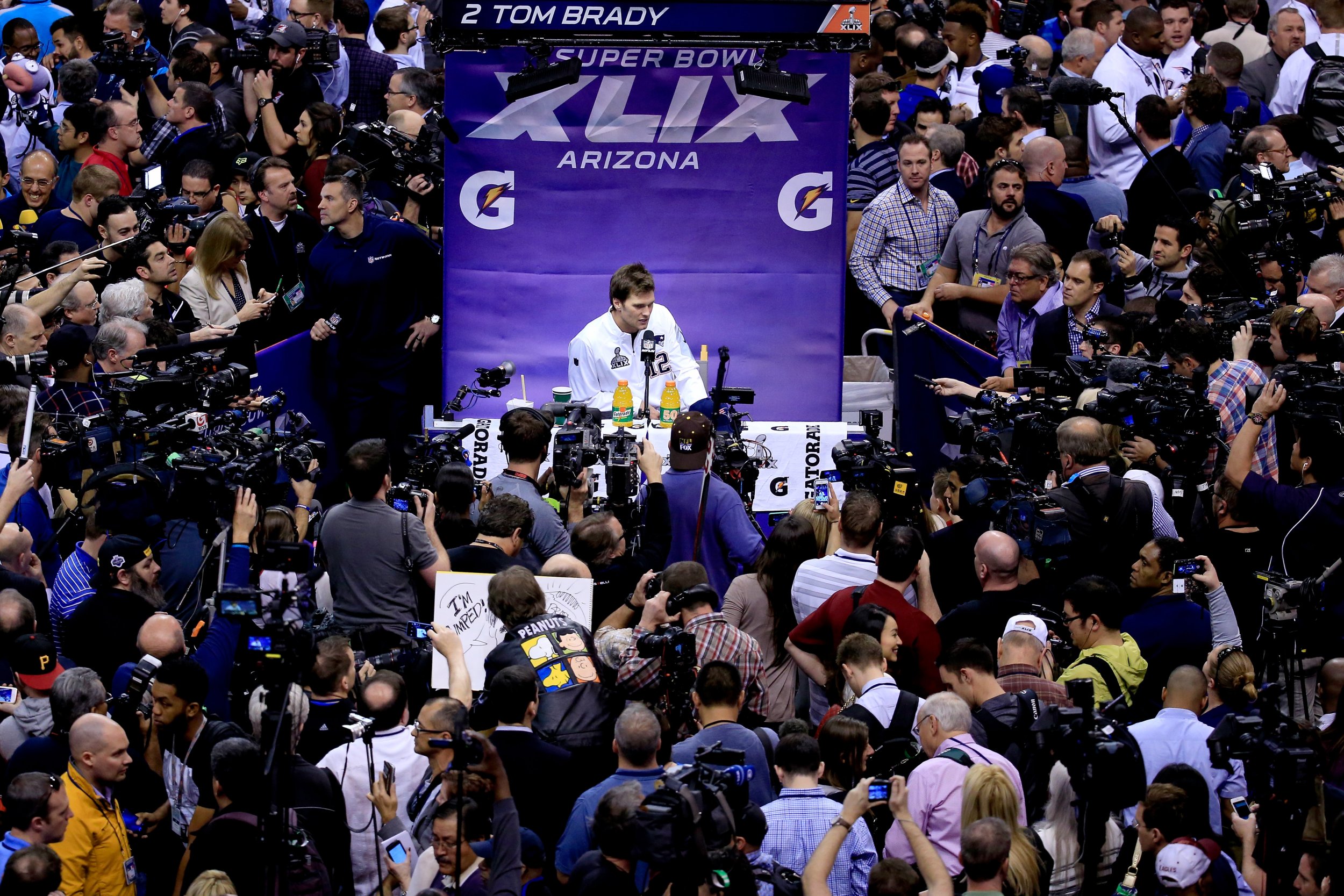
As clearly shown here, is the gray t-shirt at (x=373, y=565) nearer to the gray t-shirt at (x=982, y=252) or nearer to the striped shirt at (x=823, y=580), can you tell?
the striped shirt at (x=823, y=580)

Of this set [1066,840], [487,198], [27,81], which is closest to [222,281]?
[487,198]

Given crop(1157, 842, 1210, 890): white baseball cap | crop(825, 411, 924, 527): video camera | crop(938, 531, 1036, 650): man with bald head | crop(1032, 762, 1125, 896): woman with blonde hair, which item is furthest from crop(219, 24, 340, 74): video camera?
crop(1157, 842, 1210, 890): white baseball cap

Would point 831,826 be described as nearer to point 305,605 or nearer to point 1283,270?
point 305,605

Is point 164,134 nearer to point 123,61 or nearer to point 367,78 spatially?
point 123,61

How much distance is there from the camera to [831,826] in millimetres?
5918

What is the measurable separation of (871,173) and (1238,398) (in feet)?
14.9

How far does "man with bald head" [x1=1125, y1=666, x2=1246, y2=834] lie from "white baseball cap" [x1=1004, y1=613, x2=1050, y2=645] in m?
0.57

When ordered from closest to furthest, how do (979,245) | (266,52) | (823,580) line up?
1. (823,580)
2. (979,245)
3. (266,52)

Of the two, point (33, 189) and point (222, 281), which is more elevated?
point (33, 189)

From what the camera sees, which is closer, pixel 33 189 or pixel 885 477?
pixel 885 477

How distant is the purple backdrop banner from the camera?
12203 mm

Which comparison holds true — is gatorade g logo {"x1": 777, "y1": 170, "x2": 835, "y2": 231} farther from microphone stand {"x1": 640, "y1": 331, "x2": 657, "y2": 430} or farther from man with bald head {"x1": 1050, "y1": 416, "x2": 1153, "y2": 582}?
man with bald head {"x1": 1050, "y1": 416, "x2": 1153, "y2": 582}

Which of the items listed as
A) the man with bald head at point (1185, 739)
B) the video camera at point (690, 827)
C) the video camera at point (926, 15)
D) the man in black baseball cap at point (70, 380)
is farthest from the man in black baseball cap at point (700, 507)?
the video camera at point (926, 15)

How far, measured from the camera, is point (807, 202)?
40.6 feet
